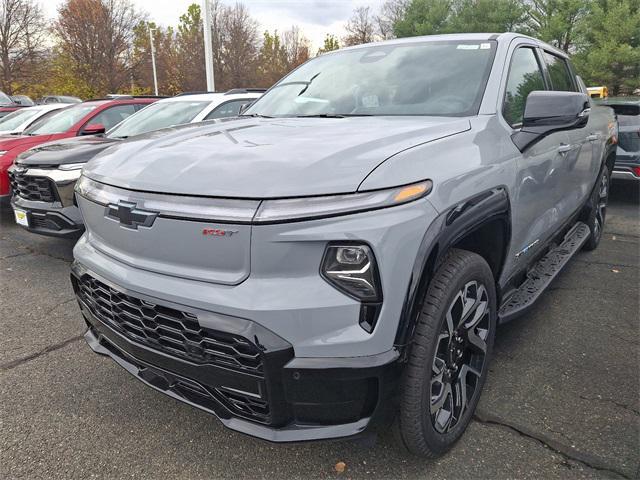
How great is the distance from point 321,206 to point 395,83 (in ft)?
5.00

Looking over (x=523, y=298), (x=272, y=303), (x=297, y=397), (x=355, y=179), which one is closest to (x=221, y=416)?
(x=297, y=397)

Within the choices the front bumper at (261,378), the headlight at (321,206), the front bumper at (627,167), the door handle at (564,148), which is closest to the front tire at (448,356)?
the front bumper at (261,378)

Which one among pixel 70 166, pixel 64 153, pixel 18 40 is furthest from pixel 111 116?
pixel 18 40

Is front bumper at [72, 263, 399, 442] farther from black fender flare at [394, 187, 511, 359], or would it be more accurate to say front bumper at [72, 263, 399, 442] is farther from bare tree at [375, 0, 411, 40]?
bare tree at [375, 0, 411, 40]

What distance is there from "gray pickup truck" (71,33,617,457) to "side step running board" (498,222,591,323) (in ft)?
0.36

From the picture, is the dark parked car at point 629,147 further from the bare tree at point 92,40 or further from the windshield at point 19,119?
the bare tree at point 92,40

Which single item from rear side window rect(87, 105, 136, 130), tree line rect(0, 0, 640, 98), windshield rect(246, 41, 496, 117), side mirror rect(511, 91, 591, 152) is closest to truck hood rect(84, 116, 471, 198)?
windshield rect(246, 41, 496, 117)

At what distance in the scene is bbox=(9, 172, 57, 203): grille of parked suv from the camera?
4.59 m

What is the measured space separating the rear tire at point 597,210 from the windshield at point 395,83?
2431 mm

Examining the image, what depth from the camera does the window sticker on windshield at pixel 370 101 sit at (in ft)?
8.97

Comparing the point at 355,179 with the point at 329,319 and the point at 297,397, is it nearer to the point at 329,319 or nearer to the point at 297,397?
the point at 329,319

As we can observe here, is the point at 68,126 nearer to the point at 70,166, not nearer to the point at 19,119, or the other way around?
the point at 70,166

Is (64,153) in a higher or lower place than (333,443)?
higher

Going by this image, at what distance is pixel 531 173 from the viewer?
2.58 metres
